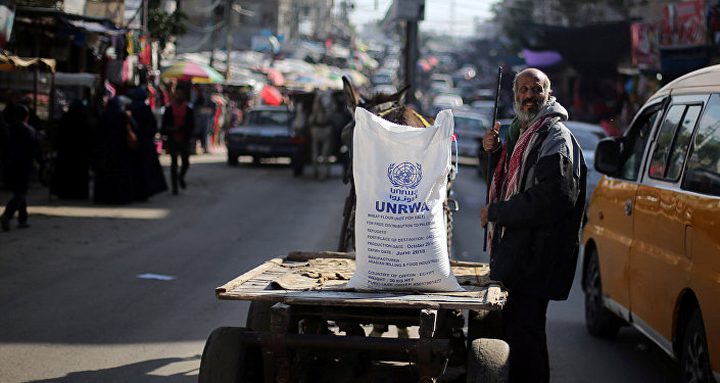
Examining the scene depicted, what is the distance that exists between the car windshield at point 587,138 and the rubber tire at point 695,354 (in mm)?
13510

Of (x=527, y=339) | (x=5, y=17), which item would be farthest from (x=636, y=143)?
(x=5, y=17)

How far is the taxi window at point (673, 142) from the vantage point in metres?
7.12

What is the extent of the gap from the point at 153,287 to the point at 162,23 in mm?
21591

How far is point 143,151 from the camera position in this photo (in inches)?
764

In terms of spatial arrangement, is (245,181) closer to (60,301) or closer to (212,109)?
(212,109)

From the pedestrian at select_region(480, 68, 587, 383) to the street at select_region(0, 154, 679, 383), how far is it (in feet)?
6.18

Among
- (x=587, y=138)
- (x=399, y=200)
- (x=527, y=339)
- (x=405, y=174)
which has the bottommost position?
(x=587, y=138)

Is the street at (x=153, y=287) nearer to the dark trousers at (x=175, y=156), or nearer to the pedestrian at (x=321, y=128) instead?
the dark trousers at (x=175, y=156)

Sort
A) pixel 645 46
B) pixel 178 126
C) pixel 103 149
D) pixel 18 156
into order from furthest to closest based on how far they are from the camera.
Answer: pixel 645 46 → pixel 178 126 → pixel 103 149 → pixel 18 156

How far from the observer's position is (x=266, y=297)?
5.20 meters

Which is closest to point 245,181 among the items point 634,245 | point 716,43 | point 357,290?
point 716,43

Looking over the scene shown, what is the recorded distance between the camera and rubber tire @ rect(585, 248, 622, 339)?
29.4 feet

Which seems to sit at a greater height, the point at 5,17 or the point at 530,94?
the point at 5,17

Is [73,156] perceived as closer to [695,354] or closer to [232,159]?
[232,159]
